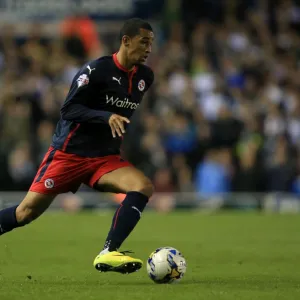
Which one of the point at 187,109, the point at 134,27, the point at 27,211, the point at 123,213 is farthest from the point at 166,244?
the point at 187,109

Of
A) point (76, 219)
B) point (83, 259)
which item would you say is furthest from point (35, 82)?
point (83, 259)

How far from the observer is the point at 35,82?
19516 millimetres

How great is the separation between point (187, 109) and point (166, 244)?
23.9 feet

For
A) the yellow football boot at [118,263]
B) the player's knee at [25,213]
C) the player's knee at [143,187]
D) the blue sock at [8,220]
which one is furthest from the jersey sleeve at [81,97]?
the yellow football boot at [118,263]

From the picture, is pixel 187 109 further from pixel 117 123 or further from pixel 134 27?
pixel 117 123

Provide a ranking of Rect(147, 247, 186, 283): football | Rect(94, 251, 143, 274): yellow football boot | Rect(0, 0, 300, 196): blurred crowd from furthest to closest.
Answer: Rect(0, 0, 300, 196): blurred crowd < Rect(147, 247, 186, 283): football < Rect(94, 251, 143, 274): yellow football boot

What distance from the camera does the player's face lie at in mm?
8805

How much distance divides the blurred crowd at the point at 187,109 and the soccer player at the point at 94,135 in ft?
31.3

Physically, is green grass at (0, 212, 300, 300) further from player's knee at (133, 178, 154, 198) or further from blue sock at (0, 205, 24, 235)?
player's knee at (133, 178, 154, 198)

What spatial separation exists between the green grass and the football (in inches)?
3.4

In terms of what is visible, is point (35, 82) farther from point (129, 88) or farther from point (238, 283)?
point (238, 283)

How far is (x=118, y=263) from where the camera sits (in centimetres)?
799

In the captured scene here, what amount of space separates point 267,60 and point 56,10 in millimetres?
4611

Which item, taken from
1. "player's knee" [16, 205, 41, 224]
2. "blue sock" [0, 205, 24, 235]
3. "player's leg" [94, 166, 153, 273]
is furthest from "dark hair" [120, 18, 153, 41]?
"blue sock" [0, 205, 24, 235]
